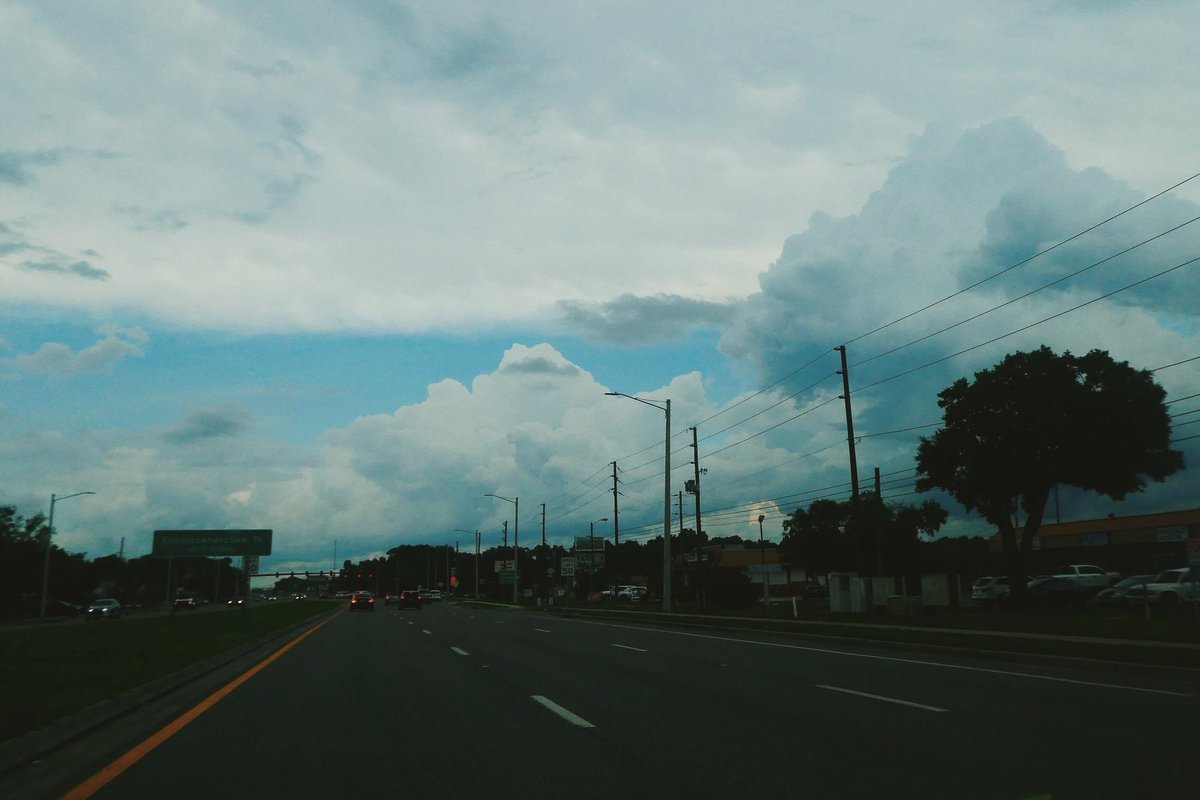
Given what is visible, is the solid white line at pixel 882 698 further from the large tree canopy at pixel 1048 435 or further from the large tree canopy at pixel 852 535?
the large tree canopy at pixel 852 535

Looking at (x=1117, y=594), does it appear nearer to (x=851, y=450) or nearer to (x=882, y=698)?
(x=851, y=450)

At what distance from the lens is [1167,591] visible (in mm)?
40906

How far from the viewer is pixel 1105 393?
44.9m

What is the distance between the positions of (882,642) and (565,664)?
949 centimetres

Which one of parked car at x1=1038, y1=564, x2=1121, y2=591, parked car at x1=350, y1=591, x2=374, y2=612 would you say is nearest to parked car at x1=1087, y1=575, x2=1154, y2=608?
parked car at x1=1038, y1=564, x2=1121, y2=591


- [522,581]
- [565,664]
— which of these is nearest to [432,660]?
[565,664]

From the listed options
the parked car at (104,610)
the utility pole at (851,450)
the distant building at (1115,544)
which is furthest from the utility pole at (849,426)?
the parked car at (104,610)

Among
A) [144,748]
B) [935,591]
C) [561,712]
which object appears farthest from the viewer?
A: [935,591]

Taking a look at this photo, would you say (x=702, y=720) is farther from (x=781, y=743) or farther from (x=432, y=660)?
(x=432, y=660)

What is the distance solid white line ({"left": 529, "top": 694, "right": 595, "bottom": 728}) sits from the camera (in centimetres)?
1047

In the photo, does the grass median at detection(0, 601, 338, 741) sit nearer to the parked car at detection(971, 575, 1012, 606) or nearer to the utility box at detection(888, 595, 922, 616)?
the utility box at detection(888, 595, 922, 616)

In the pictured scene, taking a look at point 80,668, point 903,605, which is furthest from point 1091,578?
point 80,668

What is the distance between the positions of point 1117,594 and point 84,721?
44.6 meters

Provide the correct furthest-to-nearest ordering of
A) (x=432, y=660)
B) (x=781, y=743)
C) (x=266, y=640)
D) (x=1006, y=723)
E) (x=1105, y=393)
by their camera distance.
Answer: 1. (x=1105, y=393)
2. (x=266, y=640)
3. (x=432, y=660)
4. (x=1006, y=723)
5. (x=781, y=743)
